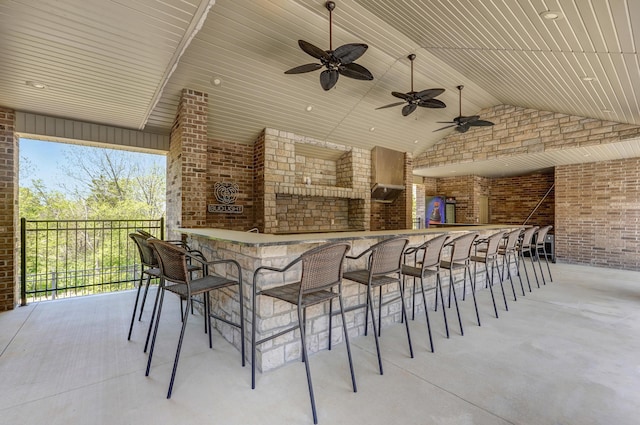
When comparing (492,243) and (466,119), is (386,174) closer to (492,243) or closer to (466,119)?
(466,119)

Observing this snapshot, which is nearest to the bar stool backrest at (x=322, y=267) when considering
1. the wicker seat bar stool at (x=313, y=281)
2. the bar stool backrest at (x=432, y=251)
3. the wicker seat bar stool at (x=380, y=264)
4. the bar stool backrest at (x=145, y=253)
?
the wicker seat bar stool at (x=313, y=281)

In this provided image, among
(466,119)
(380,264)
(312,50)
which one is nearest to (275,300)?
(380,264)

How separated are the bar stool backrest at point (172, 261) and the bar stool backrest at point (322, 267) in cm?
83

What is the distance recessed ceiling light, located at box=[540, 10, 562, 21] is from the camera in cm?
269

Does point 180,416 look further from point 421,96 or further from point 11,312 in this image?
point 421,96

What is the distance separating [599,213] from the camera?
6.79 metres

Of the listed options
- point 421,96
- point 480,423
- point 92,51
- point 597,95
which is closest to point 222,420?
point 480,423

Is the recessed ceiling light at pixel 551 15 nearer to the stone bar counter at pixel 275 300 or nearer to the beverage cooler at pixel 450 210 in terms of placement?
the stone bar counter at pixel 275 300

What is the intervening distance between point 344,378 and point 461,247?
6.03 feet

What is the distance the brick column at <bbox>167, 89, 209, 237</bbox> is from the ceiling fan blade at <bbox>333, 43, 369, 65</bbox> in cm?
225

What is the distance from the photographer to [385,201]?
7520 mm

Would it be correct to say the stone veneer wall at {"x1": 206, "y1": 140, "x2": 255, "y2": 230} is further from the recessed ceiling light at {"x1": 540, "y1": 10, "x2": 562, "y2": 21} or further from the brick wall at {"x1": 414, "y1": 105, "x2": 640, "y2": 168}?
the brick wall at {"x1": 414, "y1": 105, "x2": 640, "y2": 168}

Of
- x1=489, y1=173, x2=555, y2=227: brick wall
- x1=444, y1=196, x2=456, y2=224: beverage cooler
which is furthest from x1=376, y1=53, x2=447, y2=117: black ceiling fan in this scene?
x1=489, y1=173, x2=555, y2=227: brick wall

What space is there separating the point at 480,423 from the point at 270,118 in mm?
4887
